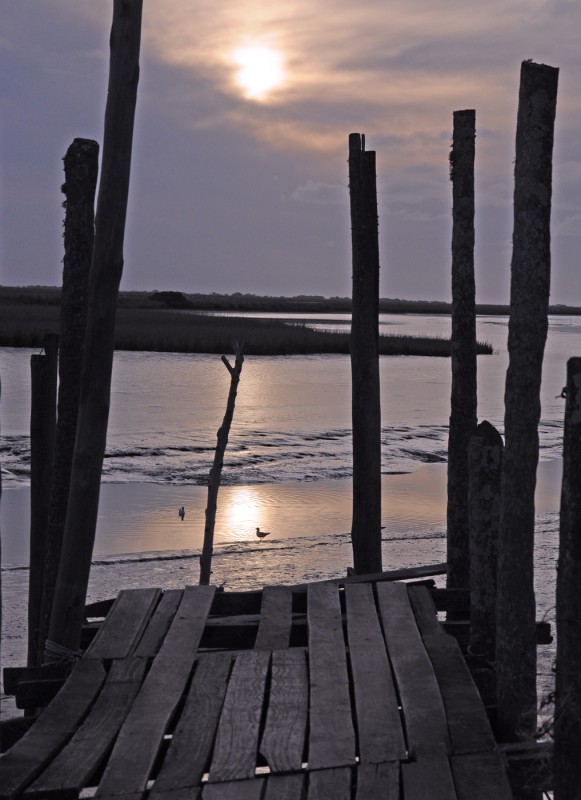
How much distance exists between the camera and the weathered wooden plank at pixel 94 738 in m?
3.75

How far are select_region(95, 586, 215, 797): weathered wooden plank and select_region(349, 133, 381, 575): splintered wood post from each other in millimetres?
1942

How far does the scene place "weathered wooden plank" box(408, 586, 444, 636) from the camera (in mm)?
5777

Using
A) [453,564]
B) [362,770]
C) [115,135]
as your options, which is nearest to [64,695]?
[362,770]

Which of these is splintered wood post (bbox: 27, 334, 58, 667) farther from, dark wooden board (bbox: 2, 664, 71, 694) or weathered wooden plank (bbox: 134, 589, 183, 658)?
dark wooden board (bbox: 2, 664, 71, 694)

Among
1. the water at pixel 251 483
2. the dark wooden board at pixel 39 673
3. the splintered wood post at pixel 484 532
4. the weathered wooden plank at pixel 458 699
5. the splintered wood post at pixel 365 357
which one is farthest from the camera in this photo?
Result: the water at pixel 251 483

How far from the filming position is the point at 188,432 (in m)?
21.7

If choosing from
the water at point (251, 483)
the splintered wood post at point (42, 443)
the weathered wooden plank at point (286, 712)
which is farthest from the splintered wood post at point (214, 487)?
the weathered wooden plank at point (286, 712)

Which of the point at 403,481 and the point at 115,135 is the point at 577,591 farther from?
the point at 403,481

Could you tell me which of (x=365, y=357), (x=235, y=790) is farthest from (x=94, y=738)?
(x=365, y=357)

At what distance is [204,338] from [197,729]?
140 ft

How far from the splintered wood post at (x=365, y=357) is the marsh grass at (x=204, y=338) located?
3322 cm

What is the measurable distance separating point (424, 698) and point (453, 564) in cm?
265

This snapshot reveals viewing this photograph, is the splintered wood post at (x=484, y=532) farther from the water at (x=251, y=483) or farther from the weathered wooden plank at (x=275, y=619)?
the water at (x=251, y=483)

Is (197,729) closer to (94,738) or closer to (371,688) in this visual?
(94,738)
